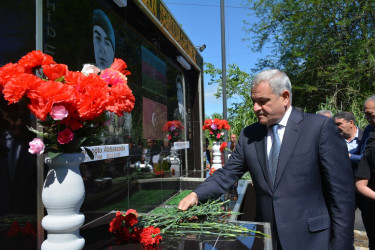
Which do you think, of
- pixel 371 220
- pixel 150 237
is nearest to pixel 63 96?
pixel 150 237

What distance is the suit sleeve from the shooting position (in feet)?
6.05

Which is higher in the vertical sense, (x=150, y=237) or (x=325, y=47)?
(x=325, y=47)

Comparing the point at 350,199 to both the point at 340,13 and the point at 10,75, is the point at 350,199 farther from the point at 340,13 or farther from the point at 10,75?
the point at 340,13

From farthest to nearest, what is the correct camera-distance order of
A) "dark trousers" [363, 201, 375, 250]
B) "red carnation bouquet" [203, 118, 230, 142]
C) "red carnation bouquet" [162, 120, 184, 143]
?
"red carnation bouquet" [162, 120, 184, 143], "red carnation bouquet" [203, 118, 230, 142], "dark trousers" [363, 201, 375, 250]

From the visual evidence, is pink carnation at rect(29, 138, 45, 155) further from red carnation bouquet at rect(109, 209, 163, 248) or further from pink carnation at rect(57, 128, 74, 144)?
red carnation bouquet at rect(109, 209, 163, 248)

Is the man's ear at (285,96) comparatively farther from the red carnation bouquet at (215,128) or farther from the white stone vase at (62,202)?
the red carnation bouquet at (215,128)

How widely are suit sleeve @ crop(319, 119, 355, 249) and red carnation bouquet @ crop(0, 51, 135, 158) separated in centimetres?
128

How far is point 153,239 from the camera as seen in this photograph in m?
1.60

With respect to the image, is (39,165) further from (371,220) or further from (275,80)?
(371,220)

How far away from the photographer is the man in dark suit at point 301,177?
1.86 meters

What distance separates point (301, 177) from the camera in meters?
1.93

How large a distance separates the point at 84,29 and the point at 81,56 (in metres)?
0.31

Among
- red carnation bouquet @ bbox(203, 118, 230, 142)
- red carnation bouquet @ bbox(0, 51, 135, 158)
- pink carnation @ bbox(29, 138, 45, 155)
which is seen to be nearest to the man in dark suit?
red carnation bouquet @ bbox(0, 51, 135, 158)

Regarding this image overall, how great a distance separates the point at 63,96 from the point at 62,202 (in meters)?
0.49
